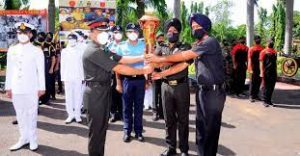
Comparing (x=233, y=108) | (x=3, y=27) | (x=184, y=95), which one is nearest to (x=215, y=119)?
(x=184, y=95)

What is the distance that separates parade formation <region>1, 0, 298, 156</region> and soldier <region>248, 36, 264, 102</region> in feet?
11.7

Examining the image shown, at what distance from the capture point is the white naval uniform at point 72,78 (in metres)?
9.55

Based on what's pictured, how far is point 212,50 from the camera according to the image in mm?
5828

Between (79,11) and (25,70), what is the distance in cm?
744

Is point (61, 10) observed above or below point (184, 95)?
above

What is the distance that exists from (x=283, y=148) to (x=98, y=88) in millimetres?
3811

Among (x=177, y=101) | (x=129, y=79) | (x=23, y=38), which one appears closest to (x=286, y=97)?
(x=129, y=79)

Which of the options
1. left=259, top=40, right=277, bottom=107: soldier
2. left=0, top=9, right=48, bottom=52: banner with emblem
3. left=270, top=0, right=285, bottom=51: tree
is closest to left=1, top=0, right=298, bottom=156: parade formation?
left=259, top=40, right=277, bottom=107: soldier

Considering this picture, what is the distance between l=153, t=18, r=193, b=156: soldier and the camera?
674cm

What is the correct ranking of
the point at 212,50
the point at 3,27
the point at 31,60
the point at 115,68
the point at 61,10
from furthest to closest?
the point at 3,27, the point at 61,10, the point at 31,60, the point at 212,50, the point at 115,68

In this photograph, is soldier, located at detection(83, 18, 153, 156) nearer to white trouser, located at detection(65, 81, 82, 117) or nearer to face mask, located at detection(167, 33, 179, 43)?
face mask, located at detection(167, 33, 179, 43)

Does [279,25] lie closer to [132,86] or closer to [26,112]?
[132,86]

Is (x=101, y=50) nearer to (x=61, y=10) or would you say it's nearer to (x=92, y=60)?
(x=92, y=60)

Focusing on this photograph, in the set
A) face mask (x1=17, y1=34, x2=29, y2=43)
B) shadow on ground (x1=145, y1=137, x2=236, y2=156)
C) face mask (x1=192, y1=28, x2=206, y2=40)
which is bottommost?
shadow on ground (x1=145, y1=137, x2=236, y2=156)
